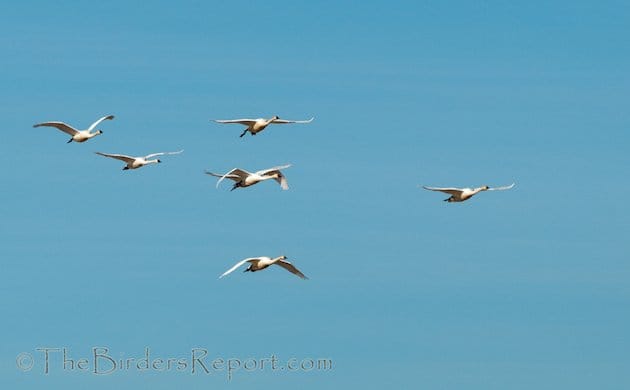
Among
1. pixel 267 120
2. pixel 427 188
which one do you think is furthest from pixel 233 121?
pixel 427 188

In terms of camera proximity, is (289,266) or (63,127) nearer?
(289,266)

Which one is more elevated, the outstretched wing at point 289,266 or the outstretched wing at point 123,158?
the outstretched wing at point 123,158

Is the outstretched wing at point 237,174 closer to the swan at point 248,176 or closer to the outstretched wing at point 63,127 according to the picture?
the swan at point 248,176

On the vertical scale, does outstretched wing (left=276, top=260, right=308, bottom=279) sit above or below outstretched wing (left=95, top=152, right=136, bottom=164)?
below

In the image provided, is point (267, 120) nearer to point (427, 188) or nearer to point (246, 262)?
point (246, 262)

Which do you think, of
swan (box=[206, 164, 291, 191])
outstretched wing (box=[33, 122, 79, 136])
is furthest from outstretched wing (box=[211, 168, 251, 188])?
outstretched wing (box=[33, 122, 79, 136])

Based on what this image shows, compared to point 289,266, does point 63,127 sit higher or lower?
higher

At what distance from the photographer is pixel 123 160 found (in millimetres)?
111750

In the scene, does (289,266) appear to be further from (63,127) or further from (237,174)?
(63,127)

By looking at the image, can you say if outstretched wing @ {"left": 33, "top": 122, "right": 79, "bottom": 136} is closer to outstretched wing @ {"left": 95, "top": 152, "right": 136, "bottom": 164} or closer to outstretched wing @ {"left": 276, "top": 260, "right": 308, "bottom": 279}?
outstretched wing @ {"left": 95, "top": 152, "right": 136, "bottom": 164}

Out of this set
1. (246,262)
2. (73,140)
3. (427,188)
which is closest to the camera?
(427,188)

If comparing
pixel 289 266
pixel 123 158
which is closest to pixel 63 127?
pixel 123 158

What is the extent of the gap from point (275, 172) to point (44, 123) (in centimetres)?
1524

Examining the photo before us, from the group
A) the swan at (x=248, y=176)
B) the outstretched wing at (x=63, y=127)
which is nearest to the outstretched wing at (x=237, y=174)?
the swan at (x=248, y=176)
